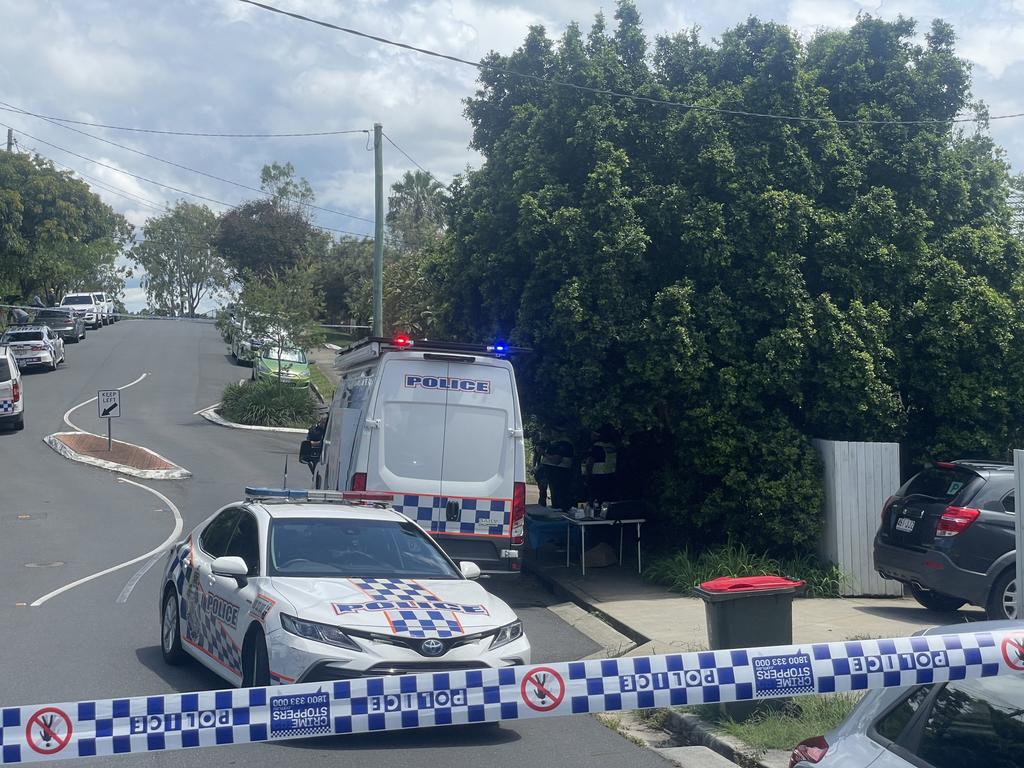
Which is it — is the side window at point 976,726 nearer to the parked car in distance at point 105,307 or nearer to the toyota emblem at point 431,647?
the toyota emblem at point 431,647

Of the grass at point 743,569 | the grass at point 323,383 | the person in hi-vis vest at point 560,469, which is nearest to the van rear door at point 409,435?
the grass at point 743,569

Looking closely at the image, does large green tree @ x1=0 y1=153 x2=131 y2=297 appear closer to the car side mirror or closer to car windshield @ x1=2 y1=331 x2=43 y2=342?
car windshield @ x1=2 y1=331 x2=43 y2=342

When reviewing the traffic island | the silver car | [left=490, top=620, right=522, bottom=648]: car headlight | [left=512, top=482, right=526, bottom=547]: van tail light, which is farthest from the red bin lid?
the traffic island

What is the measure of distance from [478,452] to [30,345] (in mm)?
32645

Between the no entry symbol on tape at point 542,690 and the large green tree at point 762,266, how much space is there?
8.89 meters

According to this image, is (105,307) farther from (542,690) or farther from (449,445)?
(542,690)

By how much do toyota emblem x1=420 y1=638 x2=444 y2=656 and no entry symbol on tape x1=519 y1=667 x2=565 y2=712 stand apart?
2322 mm

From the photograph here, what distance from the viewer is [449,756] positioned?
6.80 metres

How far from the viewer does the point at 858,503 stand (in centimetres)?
1343

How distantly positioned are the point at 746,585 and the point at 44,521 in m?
14.1

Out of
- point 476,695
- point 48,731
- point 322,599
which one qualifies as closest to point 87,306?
point 322,599

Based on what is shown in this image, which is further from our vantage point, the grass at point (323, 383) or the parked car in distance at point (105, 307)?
the parked car in distance at point (105, 307)

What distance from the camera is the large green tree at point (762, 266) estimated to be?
44.1 ft

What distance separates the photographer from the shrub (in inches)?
1291
